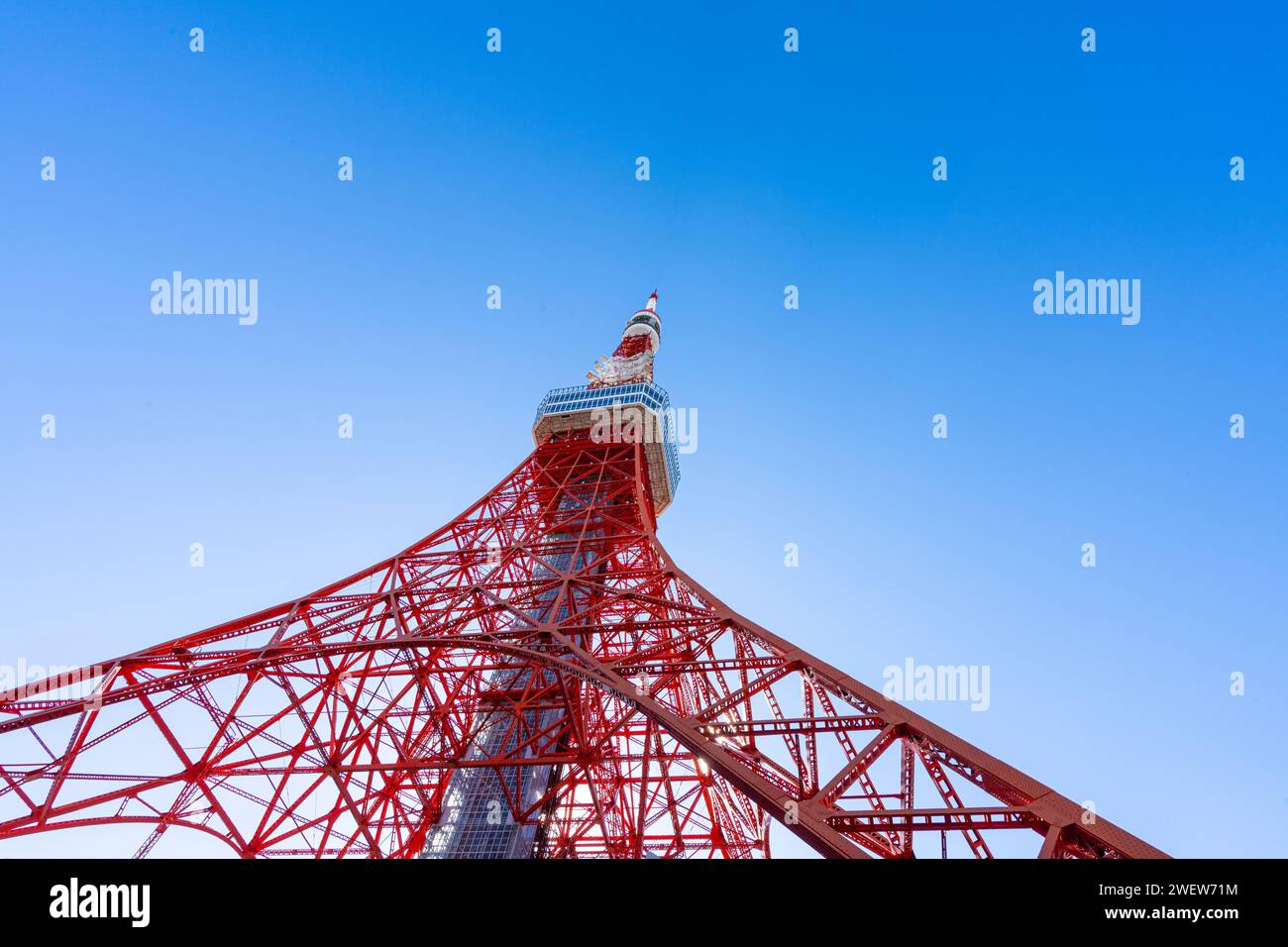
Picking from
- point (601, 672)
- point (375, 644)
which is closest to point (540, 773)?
point (375, 644)

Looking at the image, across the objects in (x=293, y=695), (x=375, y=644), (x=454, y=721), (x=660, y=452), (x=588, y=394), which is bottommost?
(x=454, y=721)

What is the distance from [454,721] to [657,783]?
5.26 m

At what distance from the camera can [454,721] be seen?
19.0m
